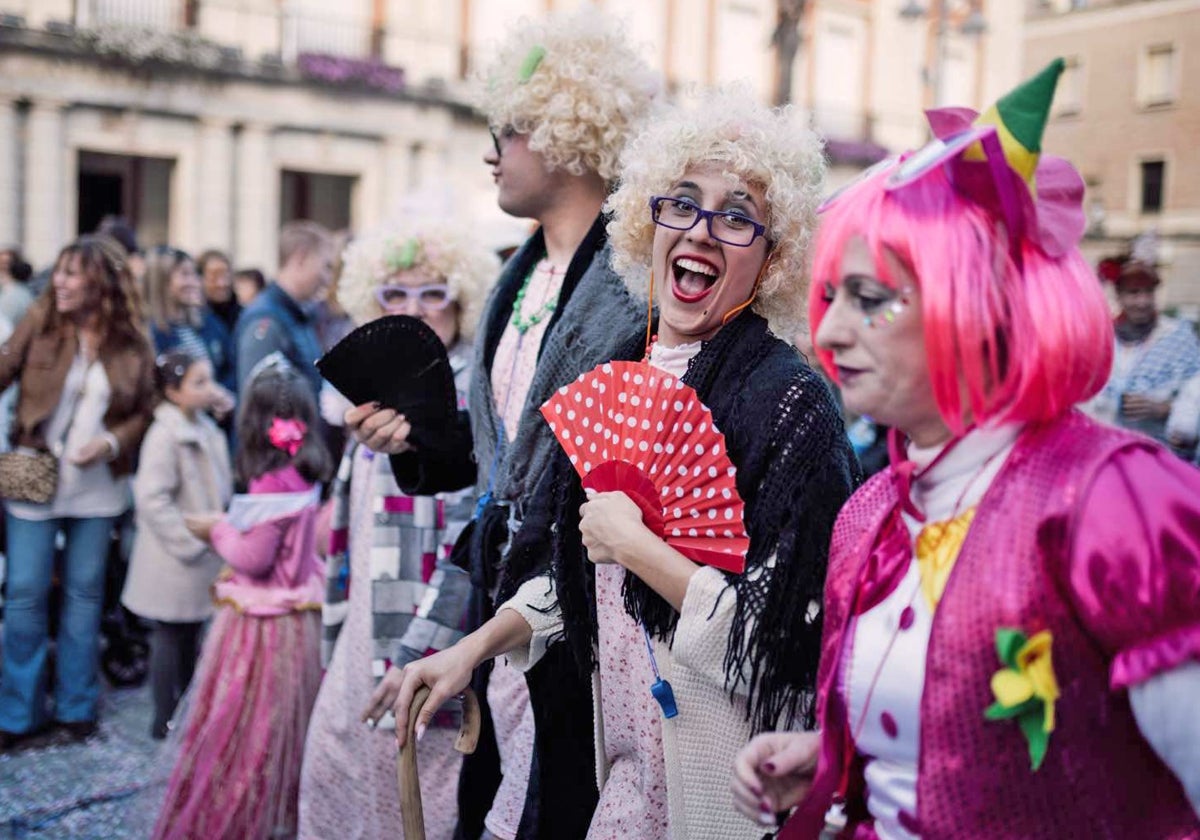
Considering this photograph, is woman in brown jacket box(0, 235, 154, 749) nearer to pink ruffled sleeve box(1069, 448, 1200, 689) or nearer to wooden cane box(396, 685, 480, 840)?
wooden cane box(396, 685, 480, 840)

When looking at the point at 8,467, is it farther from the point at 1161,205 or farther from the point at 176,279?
the point at 1161,205

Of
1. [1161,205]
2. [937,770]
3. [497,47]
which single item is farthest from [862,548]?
[1161,205]

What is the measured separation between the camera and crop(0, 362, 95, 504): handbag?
4.77 meters

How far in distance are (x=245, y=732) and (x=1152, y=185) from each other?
36578 mm

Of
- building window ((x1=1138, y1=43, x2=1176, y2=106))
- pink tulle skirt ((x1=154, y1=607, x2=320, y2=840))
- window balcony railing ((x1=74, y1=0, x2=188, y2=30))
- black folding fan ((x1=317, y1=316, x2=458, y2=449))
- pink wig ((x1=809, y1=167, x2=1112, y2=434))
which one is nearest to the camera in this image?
pink wig ((x1=809, y1=167, x2=1112, y2=434))

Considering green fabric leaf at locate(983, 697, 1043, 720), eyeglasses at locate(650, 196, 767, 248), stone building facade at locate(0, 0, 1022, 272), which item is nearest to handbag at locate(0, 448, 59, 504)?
eyeglasses at locate(650, 196, 767, 248)

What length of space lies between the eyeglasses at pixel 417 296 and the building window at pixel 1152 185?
3555 centimetres

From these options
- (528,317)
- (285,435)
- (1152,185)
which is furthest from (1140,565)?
(1152,185)

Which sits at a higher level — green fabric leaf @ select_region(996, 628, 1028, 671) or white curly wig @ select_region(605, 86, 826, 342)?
white curly wig @ select_region(605, 86, 826, 342)

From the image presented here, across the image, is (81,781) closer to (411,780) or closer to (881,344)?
(411,780)

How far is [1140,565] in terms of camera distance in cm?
133

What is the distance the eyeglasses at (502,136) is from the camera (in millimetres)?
3089

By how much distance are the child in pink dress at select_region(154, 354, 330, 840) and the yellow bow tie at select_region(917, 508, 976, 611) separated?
2772mm

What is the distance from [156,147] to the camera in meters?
17.3
